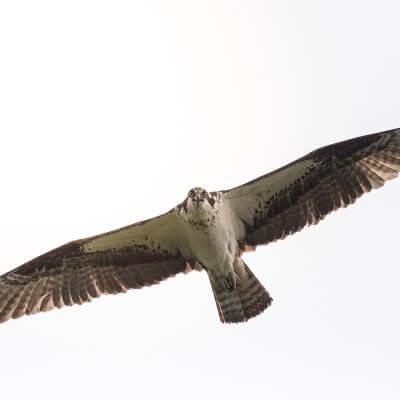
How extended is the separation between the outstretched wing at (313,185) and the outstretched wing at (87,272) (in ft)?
4.33

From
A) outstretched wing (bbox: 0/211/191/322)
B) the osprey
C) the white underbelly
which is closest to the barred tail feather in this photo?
the osprey

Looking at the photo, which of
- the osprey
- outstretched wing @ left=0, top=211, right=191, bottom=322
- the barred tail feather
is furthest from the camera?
outstretched wing @ left=0, top=211, right=191, bottom=322

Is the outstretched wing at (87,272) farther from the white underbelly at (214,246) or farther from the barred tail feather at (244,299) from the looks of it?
the barred tail feather at (244,299)

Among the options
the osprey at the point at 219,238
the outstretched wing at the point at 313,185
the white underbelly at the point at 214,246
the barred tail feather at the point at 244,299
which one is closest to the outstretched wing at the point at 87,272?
the osprey at the point at 219,238

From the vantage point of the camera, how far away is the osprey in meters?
14.3

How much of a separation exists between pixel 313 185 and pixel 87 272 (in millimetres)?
3764

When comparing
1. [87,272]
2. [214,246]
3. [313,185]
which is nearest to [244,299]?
[214,246]

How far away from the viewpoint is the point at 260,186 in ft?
47.5

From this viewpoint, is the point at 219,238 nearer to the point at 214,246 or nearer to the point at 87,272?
the point at 214,246

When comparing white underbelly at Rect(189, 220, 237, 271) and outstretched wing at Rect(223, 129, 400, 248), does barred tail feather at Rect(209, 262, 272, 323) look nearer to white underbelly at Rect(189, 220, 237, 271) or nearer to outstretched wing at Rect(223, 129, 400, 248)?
white underbelly at Rect(189, 220, 237, 271)

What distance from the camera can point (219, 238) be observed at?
1423 cm

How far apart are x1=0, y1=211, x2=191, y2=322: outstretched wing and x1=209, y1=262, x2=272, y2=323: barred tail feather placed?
32.7 inches

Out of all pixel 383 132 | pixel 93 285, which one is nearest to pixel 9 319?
pixel 93 285

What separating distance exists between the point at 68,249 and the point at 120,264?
847mm
